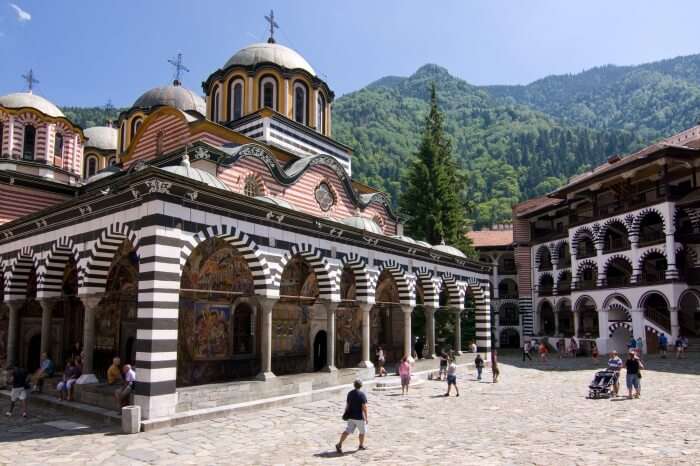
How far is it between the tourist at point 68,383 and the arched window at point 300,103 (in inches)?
542

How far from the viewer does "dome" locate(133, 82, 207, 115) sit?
89.2 ft

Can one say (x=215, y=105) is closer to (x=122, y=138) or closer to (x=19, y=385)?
(x=122, y=138)

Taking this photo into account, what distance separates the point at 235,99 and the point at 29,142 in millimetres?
9929

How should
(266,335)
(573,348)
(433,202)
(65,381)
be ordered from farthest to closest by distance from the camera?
(433,202)
(573,348)
(266,335)
(65,381)

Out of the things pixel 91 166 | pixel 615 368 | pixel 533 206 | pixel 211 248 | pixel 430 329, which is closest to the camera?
pixel 615 368

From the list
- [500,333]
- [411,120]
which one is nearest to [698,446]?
[500,333]

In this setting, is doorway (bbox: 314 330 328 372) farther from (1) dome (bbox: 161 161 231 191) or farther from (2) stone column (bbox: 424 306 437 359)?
(1) dome (bbox: 161 161 231 191)

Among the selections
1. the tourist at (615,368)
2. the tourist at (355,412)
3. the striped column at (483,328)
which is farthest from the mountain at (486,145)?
the tourist at (355,412)

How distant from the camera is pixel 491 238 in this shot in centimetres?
4772

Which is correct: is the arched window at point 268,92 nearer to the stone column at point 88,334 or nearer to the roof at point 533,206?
the stone column at point 88,334

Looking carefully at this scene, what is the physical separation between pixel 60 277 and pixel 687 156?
29.0 m

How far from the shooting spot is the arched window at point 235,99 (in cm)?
2328

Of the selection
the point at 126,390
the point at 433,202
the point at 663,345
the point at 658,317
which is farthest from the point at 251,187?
the point at 658,317

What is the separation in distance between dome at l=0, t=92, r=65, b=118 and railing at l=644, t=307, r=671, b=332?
3108cm
